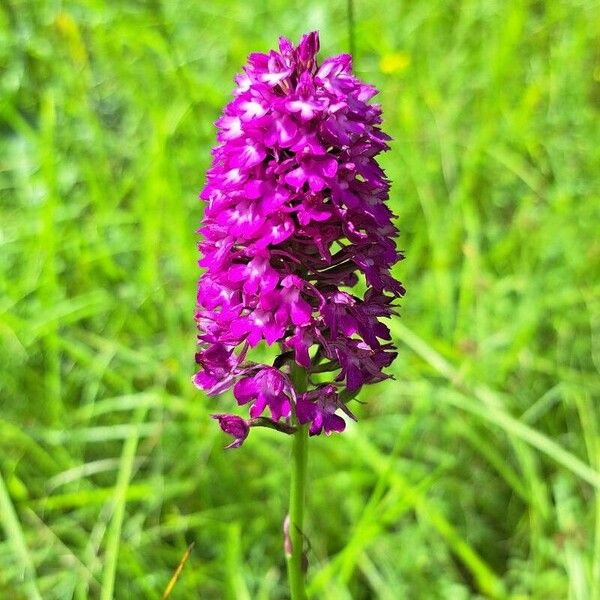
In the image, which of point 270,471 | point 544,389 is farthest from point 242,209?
point 544,389

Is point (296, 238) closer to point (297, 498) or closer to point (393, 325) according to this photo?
point (297, 498)

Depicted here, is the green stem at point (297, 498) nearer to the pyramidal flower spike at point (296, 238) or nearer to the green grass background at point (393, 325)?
the pyramidal flower spike at point (296, 238)

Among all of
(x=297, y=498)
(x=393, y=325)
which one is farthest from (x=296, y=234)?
(x=393, y=325)

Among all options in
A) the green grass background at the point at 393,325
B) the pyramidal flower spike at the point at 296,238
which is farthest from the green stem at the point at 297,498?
the green grass background at the point at 393,325

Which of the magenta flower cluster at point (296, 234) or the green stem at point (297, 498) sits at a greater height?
the magenta flower cluster at point (296, 234)

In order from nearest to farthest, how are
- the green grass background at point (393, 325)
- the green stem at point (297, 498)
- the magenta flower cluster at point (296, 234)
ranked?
the magenta flower cluster at point (296, 234), the green stem at point (297, 498), the green grass background at point (393, 325)

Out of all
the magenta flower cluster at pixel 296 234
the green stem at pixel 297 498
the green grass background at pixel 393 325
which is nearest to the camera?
the magenta flower cluster at pixel 296 234

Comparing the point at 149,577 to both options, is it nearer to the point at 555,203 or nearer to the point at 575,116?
the point at 555,203

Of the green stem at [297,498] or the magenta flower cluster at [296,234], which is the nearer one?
the magenta flower cluster at [296,234]
